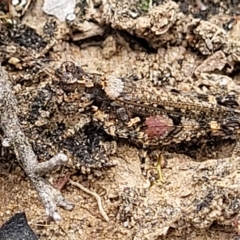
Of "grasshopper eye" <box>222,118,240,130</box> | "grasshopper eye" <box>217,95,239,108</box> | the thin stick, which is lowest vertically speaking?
the thin stick

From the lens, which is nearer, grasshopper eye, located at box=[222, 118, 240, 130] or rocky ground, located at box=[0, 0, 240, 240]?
rocky ground, located at box=[0, 0, 240, 240]

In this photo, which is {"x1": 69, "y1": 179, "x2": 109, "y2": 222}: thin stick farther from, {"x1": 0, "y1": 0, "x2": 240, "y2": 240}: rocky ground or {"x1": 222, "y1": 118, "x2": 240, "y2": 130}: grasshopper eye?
{"x1": 222, "y1": 118, "x2": 240, "y2": 130}: grasshopper eye

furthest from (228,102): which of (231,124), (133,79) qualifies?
(133,79)

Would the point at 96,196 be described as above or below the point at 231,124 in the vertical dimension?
below

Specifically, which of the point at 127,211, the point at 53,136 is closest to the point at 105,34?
the point at 53,136

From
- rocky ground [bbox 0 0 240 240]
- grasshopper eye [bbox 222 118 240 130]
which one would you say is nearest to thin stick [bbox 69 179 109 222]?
rocky ground [bbox 0 0 240 240]

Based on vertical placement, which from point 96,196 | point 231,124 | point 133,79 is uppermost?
point 133,79

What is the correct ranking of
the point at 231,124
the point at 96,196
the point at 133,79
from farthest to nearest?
1. the point at 133,79
2. the point at 231,124
3. the point at 96,196

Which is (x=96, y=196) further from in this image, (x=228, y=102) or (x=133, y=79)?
(x=228, y=102)

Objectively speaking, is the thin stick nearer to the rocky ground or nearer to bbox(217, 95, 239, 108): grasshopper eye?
the rocky ground

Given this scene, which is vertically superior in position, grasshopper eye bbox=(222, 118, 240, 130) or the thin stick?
grasshopper eye bbox=(222, 118, 240, 130)

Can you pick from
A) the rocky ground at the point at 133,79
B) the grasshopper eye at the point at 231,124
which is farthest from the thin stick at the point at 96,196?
the grasshopper eye at the point at 231,124

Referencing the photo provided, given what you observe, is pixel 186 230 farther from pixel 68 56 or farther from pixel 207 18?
pixel 207 18
